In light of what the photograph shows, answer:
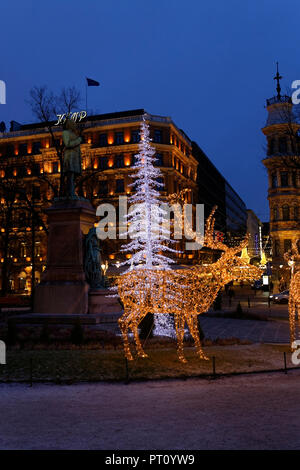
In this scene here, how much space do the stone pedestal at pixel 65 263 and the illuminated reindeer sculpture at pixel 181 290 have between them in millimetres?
7256

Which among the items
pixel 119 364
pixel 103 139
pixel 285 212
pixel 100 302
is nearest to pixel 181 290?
pixel 119 364

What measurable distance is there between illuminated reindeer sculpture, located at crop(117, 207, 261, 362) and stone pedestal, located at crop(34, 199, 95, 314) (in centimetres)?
726

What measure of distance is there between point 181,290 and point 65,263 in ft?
30.5

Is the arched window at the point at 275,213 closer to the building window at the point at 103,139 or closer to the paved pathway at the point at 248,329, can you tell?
the building window at the point at 103,139

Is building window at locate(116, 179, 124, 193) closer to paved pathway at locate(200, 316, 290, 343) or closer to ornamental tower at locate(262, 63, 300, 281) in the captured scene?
ornamental tower at locate(262, 63, 300, 281)

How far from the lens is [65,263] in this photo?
73.1ft

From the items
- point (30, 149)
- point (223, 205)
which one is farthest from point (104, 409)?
point (223, 205)

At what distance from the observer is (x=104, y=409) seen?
9445 mm

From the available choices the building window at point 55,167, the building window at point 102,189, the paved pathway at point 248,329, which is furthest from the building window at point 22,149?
the paved pathway at point 248,329

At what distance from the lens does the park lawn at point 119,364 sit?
12.5 m

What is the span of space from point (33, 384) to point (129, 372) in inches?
95.0

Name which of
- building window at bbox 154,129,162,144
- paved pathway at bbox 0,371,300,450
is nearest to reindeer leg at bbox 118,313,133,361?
paved pathway at bbox 0,371,300,450

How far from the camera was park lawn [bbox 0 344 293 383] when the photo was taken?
12.5 m

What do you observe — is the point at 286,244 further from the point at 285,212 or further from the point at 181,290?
the point at 181,290
